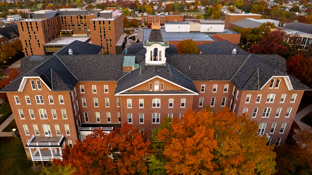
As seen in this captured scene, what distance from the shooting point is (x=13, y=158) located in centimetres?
3972

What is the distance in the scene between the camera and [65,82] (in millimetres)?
36344

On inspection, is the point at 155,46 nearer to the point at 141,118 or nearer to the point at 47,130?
the point at 141,118

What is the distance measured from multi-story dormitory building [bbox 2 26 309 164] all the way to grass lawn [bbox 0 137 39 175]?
6.66 ft

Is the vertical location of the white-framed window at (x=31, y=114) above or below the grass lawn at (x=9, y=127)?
above

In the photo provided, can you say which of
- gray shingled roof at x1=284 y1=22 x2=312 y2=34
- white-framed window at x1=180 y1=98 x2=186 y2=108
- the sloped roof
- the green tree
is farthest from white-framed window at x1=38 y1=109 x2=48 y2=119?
gray shingled roof at x1=284 y1=22 x2=312 y2=34

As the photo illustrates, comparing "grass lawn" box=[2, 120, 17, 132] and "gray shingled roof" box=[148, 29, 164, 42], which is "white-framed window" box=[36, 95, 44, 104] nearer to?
"grass lawn" box=[2, 120, 17, 132]

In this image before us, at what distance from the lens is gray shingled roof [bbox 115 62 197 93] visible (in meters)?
36.4

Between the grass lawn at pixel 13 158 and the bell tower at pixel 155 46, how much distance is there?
30989mm

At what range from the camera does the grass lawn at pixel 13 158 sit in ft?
122

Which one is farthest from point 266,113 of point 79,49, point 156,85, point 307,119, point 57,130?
point 79,49

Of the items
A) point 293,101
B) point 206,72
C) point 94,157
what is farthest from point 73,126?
point 293,101

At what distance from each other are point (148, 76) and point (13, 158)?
32133 millimetres

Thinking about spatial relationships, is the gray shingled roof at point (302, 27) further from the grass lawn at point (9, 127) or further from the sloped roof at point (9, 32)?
the sloped roof at point (9, 32)

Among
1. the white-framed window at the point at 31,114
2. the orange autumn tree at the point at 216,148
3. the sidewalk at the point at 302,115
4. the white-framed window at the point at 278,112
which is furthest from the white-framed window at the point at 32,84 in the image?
the sidewalk at the point at 302,115
